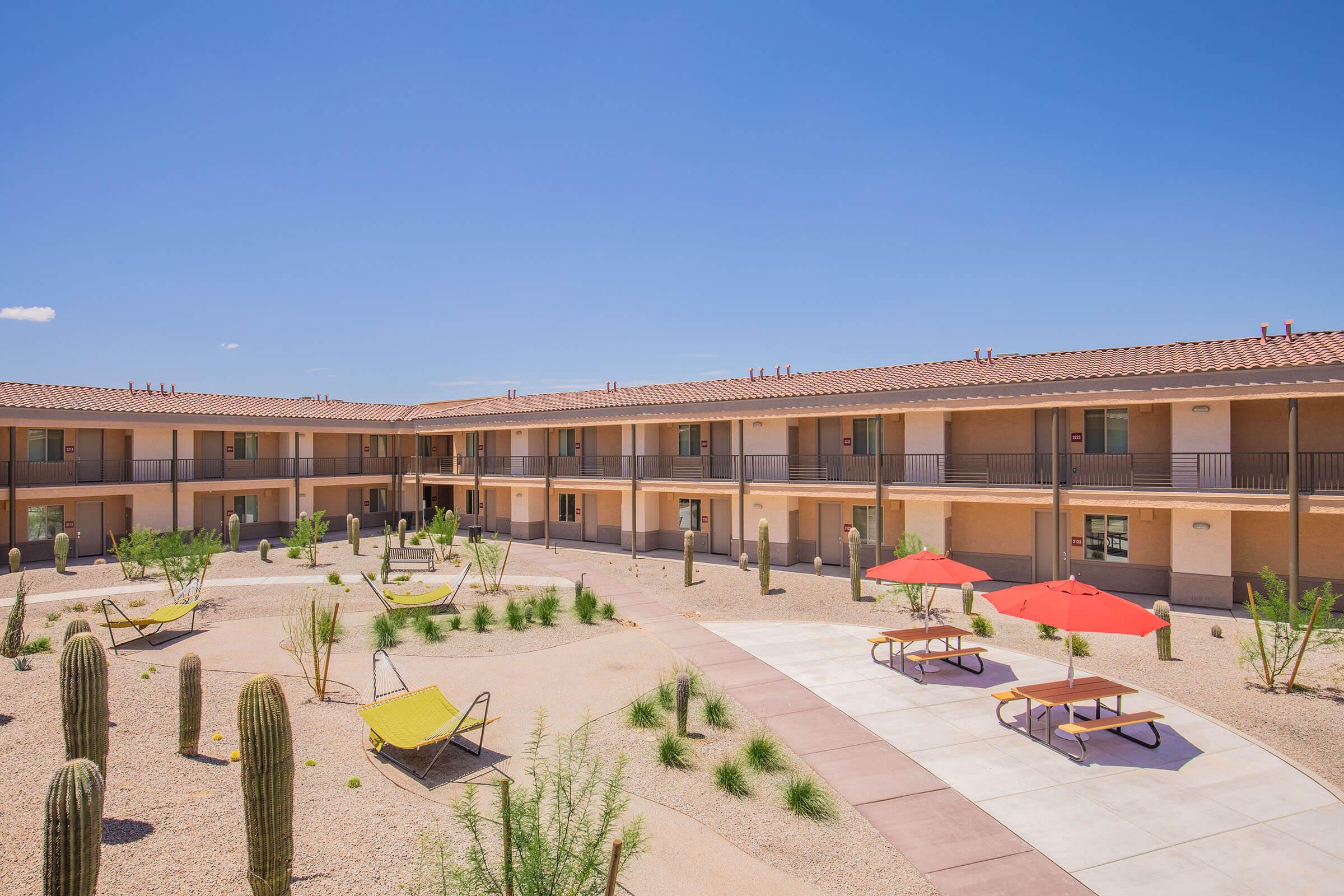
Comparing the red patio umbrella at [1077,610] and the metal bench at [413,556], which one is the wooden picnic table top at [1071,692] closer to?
the red patio umbrella at [1077,610]

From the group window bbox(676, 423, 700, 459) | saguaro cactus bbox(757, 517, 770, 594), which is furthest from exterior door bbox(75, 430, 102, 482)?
saguaro cactus bbox(757, 517, 770, 594)

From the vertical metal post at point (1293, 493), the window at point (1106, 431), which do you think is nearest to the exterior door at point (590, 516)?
the window at point (1106, 431)

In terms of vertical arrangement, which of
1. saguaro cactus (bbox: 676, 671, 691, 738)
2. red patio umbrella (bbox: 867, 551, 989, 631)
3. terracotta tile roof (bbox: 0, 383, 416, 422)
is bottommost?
saguaro cactus (bbox: 676, 671, 691, 738)

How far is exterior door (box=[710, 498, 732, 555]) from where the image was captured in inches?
1152

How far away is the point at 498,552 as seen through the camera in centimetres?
2292

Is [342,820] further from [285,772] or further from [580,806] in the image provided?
[580,806]

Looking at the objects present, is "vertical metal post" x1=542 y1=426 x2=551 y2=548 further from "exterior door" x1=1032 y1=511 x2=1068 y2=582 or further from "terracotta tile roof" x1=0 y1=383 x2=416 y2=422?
"exterior door" x1=1032 y1=511 x2=1068 y2=582

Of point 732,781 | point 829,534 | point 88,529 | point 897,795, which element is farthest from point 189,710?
point 88,529

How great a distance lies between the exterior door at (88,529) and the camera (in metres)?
28.4

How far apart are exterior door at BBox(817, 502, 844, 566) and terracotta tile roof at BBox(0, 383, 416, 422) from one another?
23832mm

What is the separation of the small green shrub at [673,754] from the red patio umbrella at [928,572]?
19.1 ft

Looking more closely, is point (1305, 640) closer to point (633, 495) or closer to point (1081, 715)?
point (1081, 715)

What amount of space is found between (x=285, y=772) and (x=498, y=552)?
16.2m

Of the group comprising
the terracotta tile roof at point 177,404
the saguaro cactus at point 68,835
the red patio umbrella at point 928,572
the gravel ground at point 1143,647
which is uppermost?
the terracotta tile roof at point 177,404
